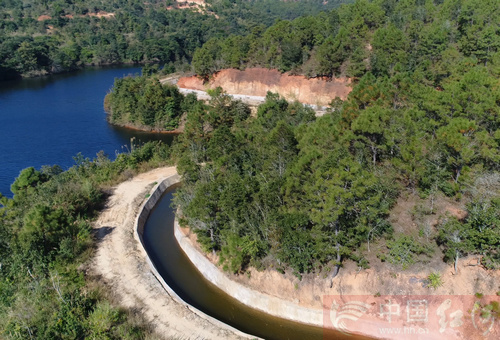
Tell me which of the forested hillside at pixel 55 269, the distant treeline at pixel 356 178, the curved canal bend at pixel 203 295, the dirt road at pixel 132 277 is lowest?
Answer: the curved canal bend at pixel 203 295

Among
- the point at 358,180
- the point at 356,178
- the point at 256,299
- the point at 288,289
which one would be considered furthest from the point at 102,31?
the point at 358,180

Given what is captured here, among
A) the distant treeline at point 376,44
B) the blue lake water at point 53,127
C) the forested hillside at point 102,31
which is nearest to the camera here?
the distant treeline at point 376,44

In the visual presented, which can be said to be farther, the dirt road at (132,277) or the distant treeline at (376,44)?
the distant treeline at (376,44)

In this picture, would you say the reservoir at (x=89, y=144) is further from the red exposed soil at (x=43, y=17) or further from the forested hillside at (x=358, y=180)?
the red exposed soil at (x=43, y=17)

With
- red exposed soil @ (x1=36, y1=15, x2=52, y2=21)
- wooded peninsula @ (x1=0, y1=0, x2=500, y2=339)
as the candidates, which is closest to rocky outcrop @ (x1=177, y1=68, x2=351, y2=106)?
wooded peninsula @ (x1=0, y1=0, x2=500, y2=339)

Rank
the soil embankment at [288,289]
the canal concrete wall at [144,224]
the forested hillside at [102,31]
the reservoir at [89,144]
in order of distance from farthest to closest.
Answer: the forested hillside at [102,31], the reservoir at [89,144], the canal concrete wall at [144,224], the soil embankment at [288,289]

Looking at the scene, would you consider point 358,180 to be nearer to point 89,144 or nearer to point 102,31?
point 89,144

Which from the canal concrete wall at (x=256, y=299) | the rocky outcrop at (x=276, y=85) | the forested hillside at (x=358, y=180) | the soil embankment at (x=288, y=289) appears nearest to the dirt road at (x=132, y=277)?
the soil embankment at (x=288, y=289)

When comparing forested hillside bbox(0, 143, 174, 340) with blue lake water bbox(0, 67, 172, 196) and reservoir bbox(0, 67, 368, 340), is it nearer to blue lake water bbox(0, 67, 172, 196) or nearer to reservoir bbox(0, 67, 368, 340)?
reservoir bbox(0, 67, 368, 340)
